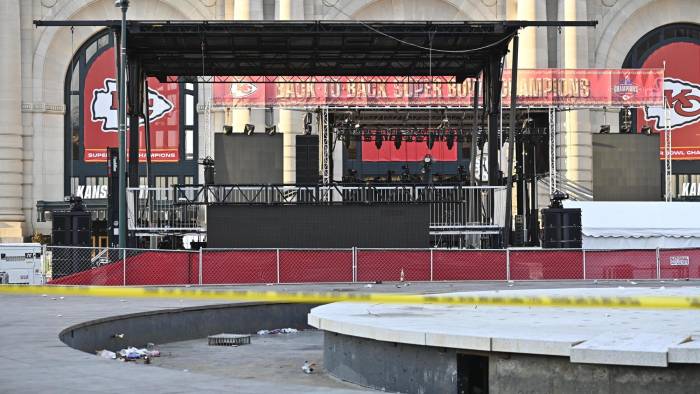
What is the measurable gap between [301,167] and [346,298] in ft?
63.6

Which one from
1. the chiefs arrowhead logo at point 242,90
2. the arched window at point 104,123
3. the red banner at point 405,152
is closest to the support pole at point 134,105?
the chiefs arrowhead logo at point 242,90

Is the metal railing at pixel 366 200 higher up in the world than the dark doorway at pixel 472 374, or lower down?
higher up

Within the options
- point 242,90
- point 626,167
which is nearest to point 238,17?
point 242,90

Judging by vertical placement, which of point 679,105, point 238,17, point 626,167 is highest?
point 238,17

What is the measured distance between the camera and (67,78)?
6419cm

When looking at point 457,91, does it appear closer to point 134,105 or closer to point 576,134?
point 576,134

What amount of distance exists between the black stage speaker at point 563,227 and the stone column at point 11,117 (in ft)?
111

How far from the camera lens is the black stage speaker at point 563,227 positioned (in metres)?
37.6

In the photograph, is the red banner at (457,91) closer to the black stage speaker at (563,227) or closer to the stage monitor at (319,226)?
the stage monitor at (319,226)

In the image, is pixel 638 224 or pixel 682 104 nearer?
pixel 638 224

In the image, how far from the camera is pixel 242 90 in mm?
49250

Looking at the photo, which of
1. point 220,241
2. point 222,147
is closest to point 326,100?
point 222,147

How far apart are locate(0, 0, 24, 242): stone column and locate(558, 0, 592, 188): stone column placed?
30.5 metres

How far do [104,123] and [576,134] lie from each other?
27.1 meters
